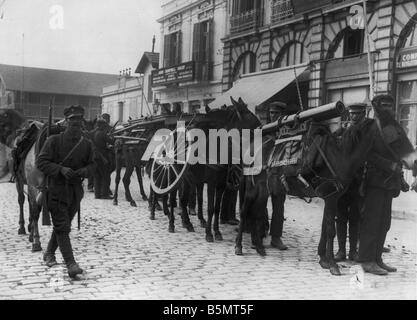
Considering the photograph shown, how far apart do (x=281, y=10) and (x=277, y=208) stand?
45.7 ft

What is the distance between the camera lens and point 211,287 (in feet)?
18.2

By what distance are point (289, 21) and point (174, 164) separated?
11.7m

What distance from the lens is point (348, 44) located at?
57.5 feet

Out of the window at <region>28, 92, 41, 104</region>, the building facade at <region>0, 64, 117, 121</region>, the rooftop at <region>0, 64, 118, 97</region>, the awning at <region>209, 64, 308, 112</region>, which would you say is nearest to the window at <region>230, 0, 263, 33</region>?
the awning at <region>209, 64, 308, 112</region>

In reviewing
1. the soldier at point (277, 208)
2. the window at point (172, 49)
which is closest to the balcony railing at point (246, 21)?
the window at point (172, 49)

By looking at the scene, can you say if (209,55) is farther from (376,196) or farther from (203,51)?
(376,196)

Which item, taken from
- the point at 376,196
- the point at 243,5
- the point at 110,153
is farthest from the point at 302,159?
the point at 243,5

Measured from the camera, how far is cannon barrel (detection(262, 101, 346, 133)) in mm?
6340

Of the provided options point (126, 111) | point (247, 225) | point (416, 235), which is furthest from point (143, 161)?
point (126, 111)

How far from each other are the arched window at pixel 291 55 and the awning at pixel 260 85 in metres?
0.61

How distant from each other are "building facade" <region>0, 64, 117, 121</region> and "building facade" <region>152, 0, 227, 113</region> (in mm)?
15825

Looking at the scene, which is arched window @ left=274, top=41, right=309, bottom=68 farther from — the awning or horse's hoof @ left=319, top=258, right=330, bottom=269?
horse's hoof @ left=319, top=258, right=330, bottom=269

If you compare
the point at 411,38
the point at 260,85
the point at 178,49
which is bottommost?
the point at 260,85
